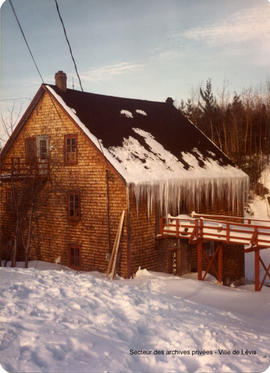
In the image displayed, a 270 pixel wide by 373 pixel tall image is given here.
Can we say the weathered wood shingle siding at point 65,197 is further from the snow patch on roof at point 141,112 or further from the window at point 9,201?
the snow patch on roof at point 141,112

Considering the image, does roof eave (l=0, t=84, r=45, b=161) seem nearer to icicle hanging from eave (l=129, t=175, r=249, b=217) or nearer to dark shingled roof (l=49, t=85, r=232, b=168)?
dark shingled roof (l=49, t=85, r=232, b=168)

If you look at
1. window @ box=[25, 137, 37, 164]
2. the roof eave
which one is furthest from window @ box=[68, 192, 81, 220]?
the roof eave

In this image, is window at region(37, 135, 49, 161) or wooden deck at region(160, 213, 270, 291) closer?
wooden deck at region(160, 213, 270, 291)

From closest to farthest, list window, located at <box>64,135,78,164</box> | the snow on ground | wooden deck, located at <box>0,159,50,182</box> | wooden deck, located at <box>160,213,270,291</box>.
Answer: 1. the snow on ground
2. wooden deck, located at <box>160,213,270,291</box>
3. window, located at <box>64,135,78,164</box>
4. wooden deck, located at <box>0,159,50,182</box>

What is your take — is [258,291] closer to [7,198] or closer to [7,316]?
[7,316]

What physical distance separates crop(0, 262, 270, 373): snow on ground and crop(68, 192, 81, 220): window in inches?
318

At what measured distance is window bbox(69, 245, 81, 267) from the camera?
18.0 m

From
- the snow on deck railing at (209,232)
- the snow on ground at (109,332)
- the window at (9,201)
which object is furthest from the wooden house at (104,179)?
the snow on ground at (109,332)

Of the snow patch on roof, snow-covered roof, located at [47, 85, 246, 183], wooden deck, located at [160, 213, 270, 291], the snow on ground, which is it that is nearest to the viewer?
the snow on ground

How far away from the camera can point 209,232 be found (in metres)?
17.5

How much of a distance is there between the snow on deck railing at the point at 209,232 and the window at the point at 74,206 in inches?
160

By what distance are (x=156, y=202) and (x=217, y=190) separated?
4.70m

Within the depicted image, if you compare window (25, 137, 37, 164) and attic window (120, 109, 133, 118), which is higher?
attic window (120, 109, 133, 118)

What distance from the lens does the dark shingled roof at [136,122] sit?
17969mm
